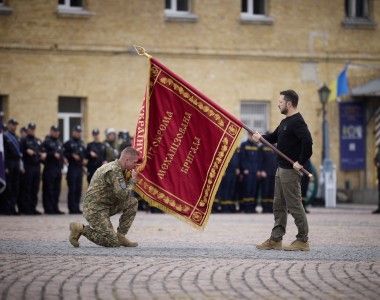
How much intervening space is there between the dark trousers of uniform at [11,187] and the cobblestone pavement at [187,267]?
6.52 m

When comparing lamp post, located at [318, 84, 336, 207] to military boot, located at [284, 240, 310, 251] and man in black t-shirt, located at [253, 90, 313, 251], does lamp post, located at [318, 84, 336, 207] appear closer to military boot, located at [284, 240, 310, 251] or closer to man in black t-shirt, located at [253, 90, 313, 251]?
man in black t-shirt, located at [253, 90, 313, 251]

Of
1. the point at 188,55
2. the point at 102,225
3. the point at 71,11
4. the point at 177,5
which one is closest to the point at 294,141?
the point at 102,225

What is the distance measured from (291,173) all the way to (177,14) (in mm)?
20752

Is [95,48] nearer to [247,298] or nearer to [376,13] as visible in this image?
[376,13]

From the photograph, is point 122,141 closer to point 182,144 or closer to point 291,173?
point 182,144

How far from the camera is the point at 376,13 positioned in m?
38.2

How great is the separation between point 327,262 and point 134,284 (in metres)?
3.37

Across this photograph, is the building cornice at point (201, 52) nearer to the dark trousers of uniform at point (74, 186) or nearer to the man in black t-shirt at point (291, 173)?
the dark trousers of uniform at point (74, 186)

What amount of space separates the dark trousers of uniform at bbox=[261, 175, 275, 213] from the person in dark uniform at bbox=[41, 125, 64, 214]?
200 inches

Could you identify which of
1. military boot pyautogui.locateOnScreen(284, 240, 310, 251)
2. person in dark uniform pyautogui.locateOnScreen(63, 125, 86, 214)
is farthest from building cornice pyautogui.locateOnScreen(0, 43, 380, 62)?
military boot pyautogui.locateOnScreen(284, 240, 310, 251)

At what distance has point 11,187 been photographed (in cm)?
2681

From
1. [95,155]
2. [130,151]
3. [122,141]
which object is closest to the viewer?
[130,151]

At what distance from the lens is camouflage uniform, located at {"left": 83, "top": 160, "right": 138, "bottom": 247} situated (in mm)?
15891

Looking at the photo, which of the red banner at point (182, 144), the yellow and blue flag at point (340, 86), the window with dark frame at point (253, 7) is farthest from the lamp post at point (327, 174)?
the red banner at point (182, 144)
